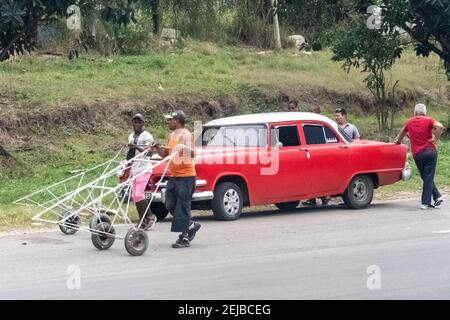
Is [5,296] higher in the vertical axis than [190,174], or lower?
lower

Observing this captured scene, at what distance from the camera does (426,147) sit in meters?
16.3

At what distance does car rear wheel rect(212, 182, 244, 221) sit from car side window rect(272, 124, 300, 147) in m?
1.17

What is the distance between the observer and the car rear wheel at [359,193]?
1656cm

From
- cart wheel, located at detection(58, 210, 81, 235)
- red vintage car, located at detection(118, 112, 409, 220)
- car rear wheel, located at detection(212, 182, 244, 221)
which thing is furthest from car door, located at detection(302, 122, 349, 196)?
cart wheel, located at detection(58, 210, 81, 235)

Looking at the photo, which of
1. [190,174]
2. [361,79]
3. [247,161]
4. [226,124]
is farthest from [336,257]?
[361,79]

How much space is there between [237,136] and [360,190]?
2617 millimetres

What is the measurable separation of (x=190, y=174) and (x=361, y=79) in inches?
678

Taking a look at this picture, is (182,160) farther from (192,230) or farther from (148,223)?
(148,223)

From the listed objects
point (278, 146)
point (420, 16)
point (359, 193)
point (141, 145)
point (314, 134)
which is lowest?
point (359, 193)

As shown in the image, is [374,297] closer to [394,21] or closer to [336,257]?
[336,257]

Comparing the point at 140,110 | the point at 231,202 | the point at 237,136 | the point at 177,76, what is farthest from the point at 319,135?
the point at 177,76

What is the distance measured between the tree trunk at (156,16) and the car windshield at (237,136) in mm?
12369

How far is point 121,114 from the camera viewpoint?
2208 cm

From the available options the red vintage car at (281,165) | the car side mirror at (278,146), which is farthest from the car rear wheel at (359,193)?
the car side mirror at (278,146)
